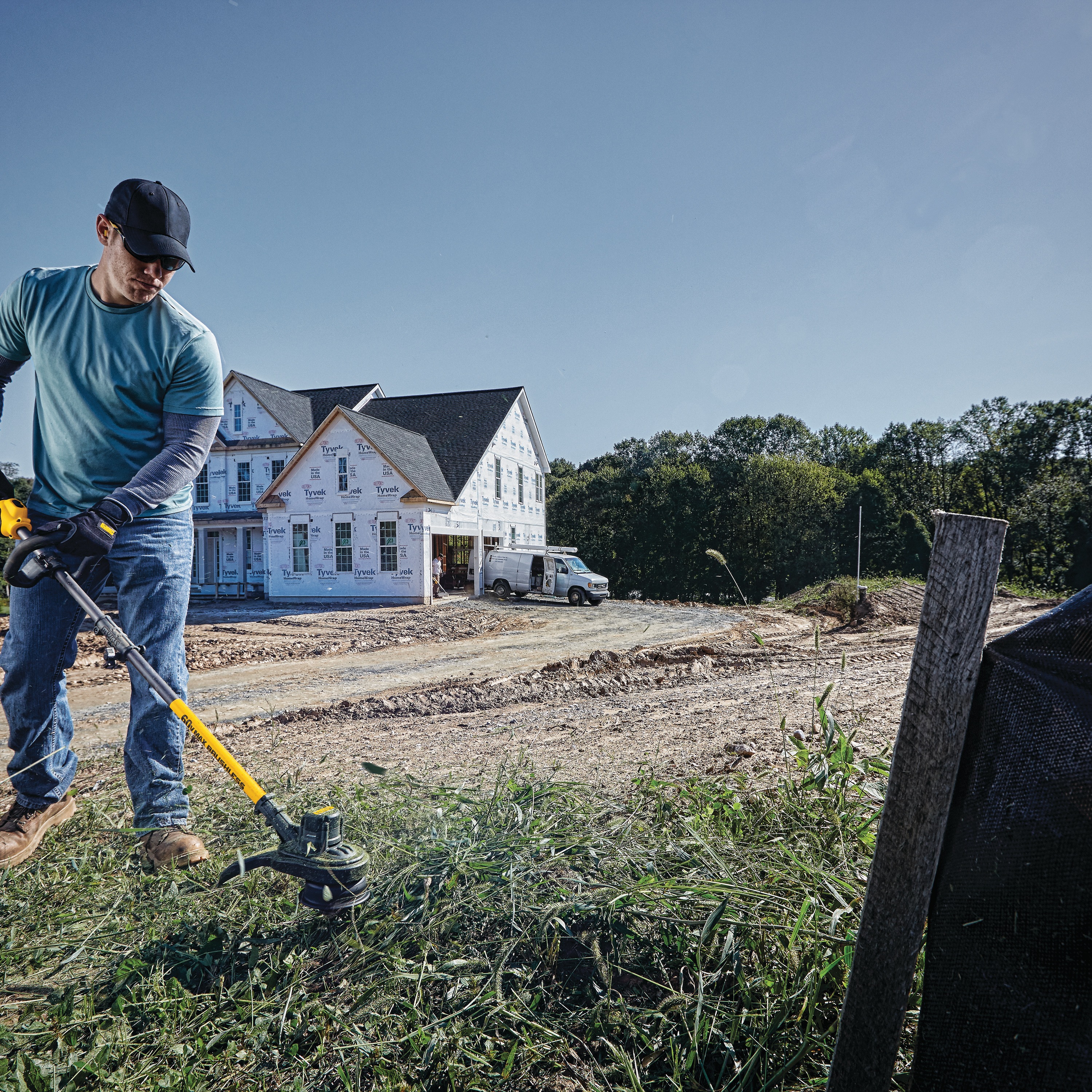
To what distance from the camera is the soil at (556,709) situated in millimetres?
4070

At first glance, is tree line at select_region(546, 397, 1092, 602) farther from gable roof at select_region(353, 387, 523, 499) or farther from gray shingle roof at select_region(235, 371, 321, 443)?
gray shingle roof at select_region(235, 371, 321, 443)

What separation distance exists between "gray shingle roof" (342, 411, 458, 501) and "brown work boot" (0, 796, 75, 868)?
669 inches

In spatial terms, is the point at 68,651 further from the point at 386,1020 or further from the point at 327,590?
the point at 327,590

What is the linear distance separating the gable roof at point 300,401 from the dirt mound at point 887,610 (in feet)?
64.4

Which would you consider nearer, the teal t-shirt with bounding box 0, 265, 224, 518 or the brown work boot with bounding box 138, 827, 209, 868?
the brown work boot with bounding box 138, 827, 209, 868

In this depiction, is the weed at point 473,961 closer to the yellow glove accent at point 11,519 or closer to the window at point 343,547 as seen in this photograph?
the yellow glove accent at point 11,519

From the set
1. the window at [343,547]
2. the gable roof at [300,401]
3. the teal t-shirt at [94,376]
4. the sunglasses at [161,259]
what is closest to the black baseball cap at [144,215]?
the sunglasses at [161,259]

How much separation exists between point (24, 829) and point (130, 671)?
839 millimetres

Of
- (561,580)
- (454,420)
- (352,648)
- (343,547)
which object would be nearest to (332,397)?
(454,420)

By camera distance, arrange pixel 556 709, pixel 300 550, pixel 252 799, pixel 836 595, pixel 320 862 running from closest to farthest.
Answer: pixel 320 862 < pixel 252 799 < pixel 556 709 < pixel 836 595 < pixel 300 550

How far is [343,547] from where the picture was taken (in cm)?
2081

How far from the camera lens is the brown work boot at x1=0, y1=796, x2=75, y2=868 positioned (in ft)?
→ 8.54

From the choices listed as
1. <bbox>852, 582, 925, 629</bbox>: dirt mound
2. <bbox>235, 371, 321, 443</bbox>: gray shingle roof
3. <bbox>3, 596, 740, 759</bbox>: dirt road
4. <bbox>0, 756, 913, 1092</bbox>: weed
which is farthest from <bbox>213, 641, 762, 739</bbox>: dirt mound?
<bbox>235, 371, 321, 443</bbox>: gray shingle roof

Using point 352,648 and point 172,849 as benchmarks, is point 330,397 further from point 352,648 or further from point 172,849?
point 172,849
